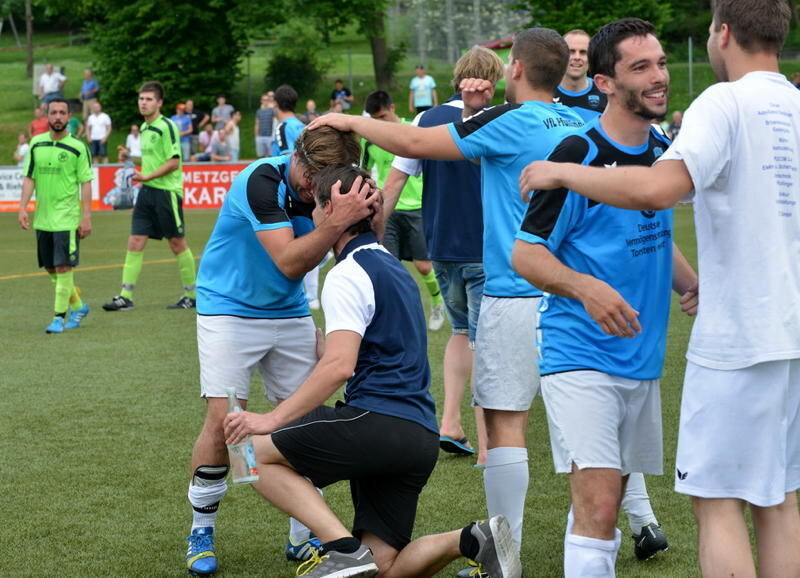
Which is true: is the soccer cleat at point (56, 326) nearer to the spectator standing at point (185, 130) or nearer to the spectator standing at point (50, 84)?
the spectator standing at point (185, 130)

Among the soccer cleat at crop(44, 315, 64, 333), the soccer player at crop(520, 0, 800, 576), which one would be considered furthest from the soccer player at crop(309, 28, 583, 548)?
the soccer cleat at crop(44, 315, 64, 333)

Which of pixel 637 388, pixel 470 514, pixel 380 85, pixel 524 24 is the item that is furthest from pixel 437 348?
pixel 524 24

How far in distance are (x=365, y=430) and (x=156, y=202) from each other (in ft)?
31.1

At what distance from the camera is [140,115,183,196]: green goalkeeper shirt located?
13.4 meters

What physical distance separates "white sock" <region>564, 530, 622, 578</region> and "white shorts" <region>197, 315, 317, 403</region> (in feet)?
6.02

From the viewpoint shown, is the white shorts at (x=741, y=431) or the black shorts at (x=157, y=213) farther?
the black shorts at (x=157, y=213)

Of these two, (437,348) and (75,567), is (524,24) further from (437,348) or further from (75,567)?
(75,567)

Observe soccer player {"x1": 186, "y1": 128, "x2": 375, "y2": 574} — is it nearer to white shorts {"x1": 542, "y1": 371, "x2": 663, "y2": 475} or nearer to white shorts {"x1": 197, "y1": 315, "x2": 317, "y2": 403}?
white shorts {"x1": 197, "y1": 315, "x2": 317, "y2": 403}

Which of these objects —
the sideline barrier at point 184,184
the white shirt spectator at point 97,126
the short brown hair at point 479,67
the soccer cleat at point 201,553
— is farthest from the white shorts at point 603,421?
the white shirt spectator at point 97,126

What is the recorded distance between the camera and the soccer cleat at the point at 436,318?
11.6 m

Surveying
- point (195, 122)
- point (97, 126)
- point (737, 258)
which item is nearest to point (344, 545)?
point (737, 258)

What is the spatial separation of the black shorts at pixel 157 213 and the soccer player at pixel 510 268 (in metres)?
8.75

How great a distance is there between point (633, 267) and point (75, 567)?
2.75m

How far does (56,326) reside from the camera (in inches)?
459
